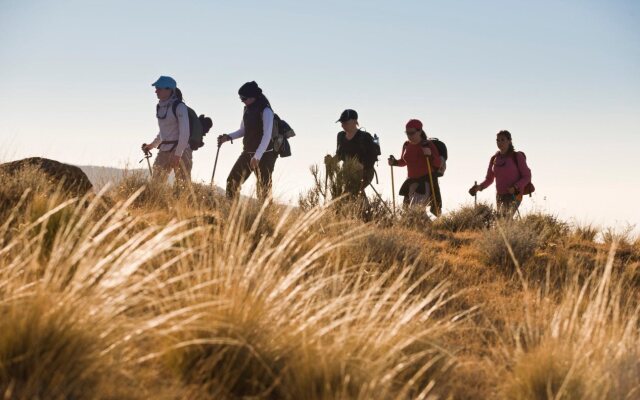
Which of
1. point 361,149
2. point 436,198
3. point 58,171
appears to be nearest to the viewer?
point 58,171

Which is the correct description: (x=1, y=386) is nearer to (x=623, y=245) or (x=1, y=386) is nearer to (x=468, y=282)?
(x=468, y=282)

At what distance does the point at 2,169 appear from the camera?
340 inches

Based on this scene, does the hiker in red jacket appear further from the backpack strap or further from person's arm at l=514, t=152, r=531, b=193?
the backpack strap

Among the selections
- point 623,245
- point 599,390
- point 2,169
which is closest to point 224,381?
point 599,390

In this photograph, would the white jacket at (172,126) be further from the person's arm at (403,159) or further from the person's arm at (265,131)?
the person's arm at (403,159)

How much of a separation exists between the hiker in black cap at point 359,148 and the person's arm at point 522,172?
2.28 meters

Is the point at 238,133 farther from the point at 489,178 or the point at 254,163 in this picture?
the point at 489,178

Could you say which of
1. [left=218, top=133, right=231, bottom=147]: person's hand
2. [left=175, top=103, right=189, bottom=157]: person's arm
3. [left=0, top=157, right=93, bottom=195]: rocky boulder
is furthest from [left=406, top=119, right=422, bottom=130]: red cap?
[left=0, top=157, right=93, bottom=195]: rocky boulder

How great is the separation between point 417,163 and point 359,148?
107 cm

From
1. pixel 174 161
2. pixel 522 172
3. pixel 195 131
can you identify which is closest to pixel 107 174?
pixel 174 161

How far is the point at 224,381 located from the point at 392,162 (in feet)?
29.4

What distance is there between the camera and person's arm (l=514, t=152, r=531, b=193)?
11086 mm

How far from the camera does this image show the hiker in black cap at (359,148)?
36.9ft

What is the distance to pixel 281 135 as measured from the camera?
10.8 meters
